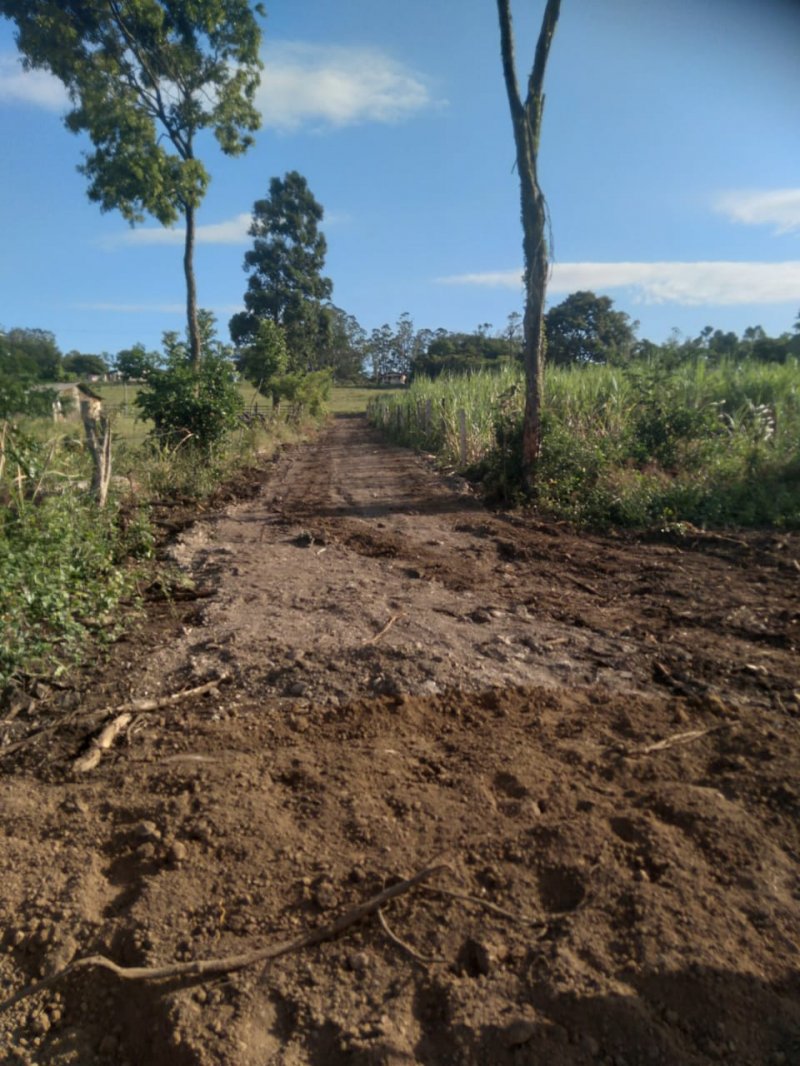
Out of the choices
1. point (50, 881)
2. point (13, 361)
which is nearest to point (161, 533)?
point (13, 361)

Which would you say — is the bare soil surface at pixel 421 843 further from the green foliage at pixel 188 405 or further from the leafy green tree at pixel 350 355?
the leafy green tree at pixel 350 355

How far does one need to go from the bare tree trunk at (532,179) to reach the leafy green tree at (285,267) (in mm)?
33352

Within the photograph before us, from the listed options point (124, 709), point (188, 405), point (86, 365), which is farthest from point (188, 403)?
point (124, 709)

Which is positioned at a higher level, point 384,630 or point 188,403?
point 188,403

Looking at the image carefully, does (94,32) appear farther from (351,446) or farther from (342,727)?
(342,727)

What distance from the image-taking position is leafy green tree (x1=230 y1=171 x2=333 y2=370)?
1721 inches

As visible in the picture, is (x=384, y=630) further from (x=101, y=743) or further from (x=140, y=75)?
(x=140, y=75)

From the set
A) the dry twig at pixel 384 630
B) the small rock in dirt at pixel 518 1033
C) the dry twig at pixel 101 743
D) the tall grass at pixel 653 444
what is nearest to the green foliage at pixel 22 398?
the dry twig at pixel 101 743

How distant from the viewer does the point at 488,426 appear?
14.7 metres

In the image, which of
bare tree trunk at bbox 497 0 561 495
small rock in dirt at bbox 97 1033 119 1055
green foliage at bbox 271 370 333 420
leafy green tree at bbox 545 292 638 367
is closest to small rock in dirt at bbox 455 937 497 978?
small rock in dirt at bbox 97 1033 119 1055

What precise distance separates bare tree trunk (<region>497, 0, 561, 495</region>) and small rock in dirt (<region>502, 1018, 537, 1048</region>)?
9.04 meters

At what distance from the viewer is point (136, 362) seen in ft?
46.1

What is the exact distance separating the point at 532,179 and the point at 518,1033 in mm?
10964

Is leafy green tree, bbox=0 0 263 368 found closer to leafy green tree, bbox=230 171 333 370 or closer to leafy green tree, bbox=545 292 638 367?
leafy green tree, bbox=545 292 638 367
